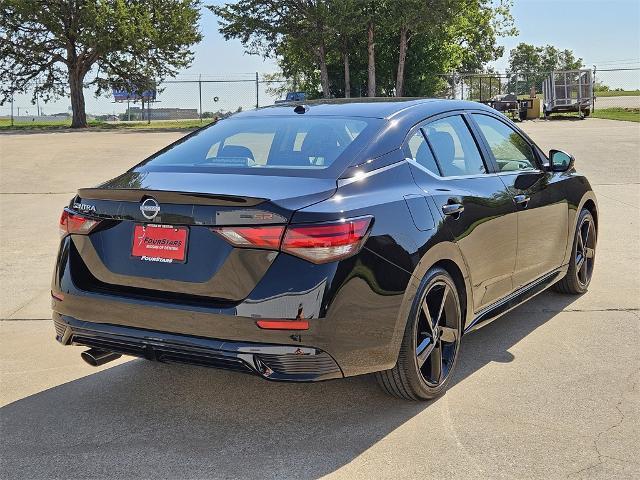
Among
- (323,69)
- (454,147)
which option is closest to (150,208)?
(454,147)

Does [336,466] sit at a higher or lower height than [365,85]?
lower

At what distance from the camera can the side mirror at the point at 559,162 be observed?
546cm

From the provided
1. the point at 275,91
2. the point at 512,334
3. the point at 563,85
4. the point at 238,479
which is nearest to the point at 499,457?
the point at 238,479

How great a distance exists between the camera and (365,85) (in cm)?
3994

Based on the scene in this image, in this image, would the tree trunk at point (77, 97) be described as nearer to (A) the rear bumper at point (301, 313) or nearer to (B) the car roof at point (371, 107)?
(B) the car roof at point (371, 107)

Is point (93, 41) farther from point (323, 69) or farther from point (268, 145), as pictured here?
point (268, 145)

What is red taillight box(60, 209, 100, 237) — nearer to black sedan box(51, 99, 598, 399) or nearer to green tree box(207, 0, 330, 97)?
black sedan box(51, 99, 598, 399)

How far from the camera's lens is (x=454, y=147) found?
453 centimetres

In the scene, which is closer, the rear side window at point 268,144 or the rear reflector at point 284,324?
the rear reflector at point 284,324

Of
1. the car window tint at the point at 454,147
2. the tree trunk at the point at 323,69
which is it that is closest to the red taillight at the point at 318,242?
the car window tint at the point at 454,147

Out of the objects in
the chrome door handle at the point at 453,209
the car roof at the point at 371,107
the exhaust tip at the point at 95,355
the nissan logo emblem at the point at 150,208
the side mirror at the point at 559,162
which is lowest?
the exhaust tip at the point at 95,355

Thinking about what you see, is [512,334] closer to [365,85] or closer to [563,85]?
[563,85]

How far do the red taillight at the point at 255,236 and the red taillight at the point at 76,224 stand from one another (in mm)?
775

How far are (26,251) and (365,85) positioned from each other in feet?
109
